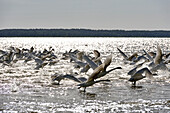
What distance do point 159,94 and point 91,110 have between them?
4.75m

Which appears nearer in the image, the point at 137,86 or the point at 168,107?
the point at 168,107

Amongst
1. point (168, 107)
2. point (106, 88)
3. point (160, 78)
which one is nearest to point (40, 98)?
point (106, 88)

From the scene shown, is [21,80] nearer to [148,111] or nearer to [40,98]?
[40,98]

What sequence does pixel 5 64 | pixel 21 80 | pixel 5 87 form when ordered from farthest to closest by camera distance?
pixel 5 64 < pixel 21 80 < pixel 5 87

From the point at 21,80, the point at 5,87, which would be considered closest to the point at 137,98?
the point at 5,87

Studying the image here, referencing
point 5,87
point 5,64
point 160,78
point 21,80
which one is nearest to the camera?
point 5,87

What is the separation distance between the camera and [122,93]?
17188 mm

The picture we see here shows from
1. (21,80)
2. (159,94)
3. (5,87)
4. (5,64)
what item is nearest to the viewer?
(159,94)

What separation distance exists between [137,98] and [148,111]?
2.43m

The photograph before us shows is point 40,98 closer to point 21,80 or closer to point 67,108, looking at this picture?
point 67,108

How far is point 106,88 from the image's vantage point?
18703 millimetres

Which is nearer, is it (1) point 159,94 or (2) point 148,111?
(2) point 148,111

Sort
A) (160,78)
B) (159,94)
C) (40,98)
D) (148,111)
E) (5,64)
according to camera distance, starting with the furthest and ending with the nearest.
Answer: (5,64)
(160,78)
(159,94)
(40,98)
(148,111)

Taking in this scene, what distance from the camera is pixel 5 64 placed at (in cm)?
3017
